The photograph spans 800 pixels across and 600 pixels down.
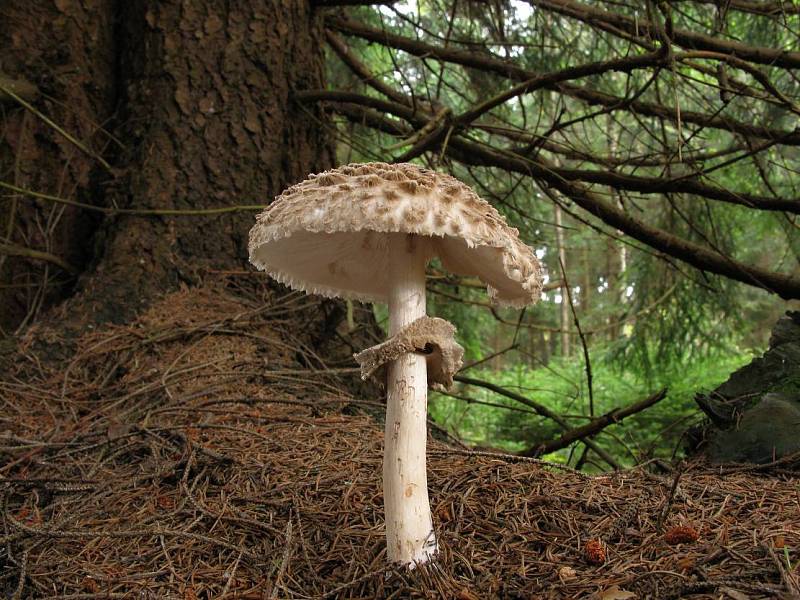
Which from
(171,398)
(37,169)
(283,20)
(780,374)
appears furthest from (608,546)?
(37,169)

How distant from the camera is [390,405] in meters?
2.07

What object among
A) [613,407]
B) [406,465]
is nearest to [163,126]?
[406,465]

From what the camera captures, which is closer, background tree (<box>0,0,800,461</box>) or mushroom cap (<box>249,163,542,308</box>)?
mushroom cap (<box>249,163,542,308</box>)

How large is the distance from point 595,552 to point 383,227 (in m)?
1.35

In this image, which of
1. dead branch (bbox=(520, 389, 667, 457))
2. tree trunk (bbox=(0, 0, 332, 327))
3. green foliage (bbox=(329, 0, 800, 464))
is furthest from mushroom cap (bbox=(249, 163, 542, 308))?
tree trunk (bbox=(0, 0, 332, 327))

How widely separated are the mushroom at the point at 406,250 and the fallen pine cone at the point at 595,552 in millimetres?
545

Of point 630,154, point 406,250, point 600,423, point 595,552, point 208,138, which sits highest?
point 630,154

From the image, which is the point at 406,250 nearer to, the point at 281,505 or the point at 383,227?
the point at 383,227

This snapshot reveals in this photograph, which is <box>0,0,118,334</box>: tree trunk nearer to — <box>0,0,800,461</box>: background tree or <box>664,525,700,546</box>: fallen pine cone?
<box>0,0,800,461</box>: background tree

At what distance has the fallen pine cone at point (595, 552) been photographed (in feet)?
6.72

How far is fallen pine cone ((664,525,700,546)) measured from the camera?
2.08 metres

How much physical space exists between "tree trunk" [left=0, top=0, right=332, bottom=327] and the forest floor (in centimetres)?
86

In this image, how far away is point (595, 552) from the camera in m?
2.07

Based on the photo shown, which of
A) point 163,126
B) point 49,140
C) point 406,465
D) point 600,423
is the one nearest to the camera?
point 406,465
